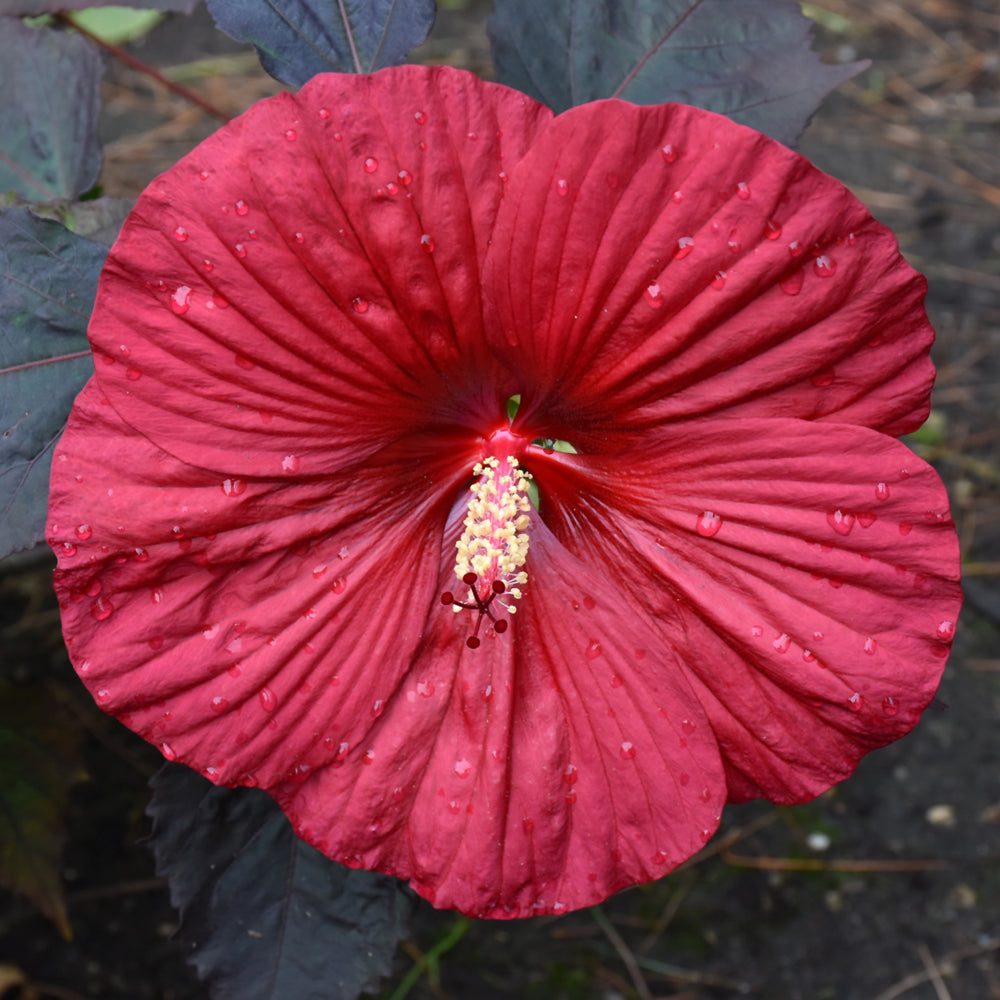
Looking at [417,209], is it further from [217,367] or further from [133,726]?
[133,726]

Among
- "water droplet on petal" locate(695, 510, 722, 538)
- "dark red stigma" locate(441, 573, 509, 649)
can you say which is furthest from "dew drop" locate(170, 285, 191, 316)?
"water droplet on petal" locate(695, 510, 722, 538)

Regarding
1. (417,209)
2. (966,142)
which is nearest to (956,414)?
(966,142)

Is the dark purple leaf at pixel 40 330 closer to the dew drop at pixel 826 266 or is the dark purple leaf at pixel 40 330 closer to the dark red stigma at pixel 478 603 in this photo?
the dark red stigma at pixel 478 603

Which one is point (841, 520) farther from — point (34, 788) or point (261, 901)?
point (34, 788)

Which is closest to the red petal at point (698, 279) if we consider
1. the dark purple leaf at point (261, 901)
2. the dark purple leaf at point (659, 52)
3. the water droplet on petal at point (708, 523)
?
the water droplet on petal at point (708, 523)

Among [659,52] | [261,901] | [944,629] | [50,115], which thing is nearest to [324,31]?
[659,52]
